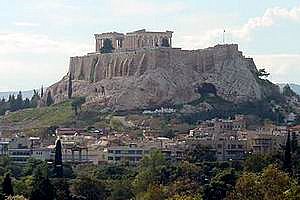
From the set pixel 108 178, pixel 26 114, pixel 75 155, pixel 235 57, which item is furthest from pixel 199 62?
pixel 108 178

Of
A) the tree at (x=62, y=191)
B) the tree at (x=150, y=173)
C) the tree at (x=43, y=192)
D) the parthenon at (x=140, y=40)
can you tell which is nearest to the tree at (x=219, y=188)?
the tree at (x=150, y=173)

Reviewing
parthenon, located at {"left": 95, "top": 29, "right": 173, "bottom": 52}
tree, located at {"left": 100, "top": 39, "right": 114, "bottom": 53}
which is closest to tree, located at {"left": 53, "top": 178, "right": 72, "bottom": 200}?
parthenon, located at {"left": 95, "top": 29, "right": 173, "bottom": 52}

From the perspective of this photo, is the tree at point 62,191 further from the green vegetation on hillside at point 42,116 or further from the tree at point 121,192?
the green vegetation on hillside at point 42,116

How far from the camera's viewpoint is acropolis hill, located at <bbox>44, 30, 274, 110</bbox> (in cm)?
9156

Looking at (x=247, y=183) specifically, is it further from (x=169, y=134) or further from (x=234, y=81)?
(x=234, y=81)

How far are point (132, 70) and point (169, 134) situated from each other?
19277mm

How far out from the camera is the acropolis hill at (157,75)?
91.6 meters

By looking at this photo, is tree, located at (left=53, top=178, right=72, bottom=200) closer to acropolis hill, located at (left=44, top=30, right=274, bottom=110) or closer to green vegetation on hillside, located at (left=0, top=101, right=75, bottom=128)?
green vegetation on hillside, located at (left=0, top=101, right=75, bottom=128)

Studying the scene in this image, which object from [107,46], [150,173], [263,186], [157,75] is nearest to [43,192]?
[263,186]

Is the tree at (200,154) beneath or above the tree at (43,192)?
above

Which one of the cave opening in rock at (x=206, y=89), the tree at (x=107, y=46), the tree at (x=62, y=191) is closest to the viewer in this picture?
the tree at (x=62, y=191)

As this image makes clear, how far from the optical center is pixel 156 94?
300 ft

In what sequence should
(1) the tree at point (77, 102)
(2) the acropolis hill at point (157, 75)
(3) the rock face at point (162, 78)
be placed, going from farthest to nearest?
(2) the acropolis hill at point (157, 75)
(3) the rock face at point (162, 78)
(1) the tree at point (77, 102)

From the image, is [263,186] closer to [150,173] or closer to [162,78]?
[150,173]
